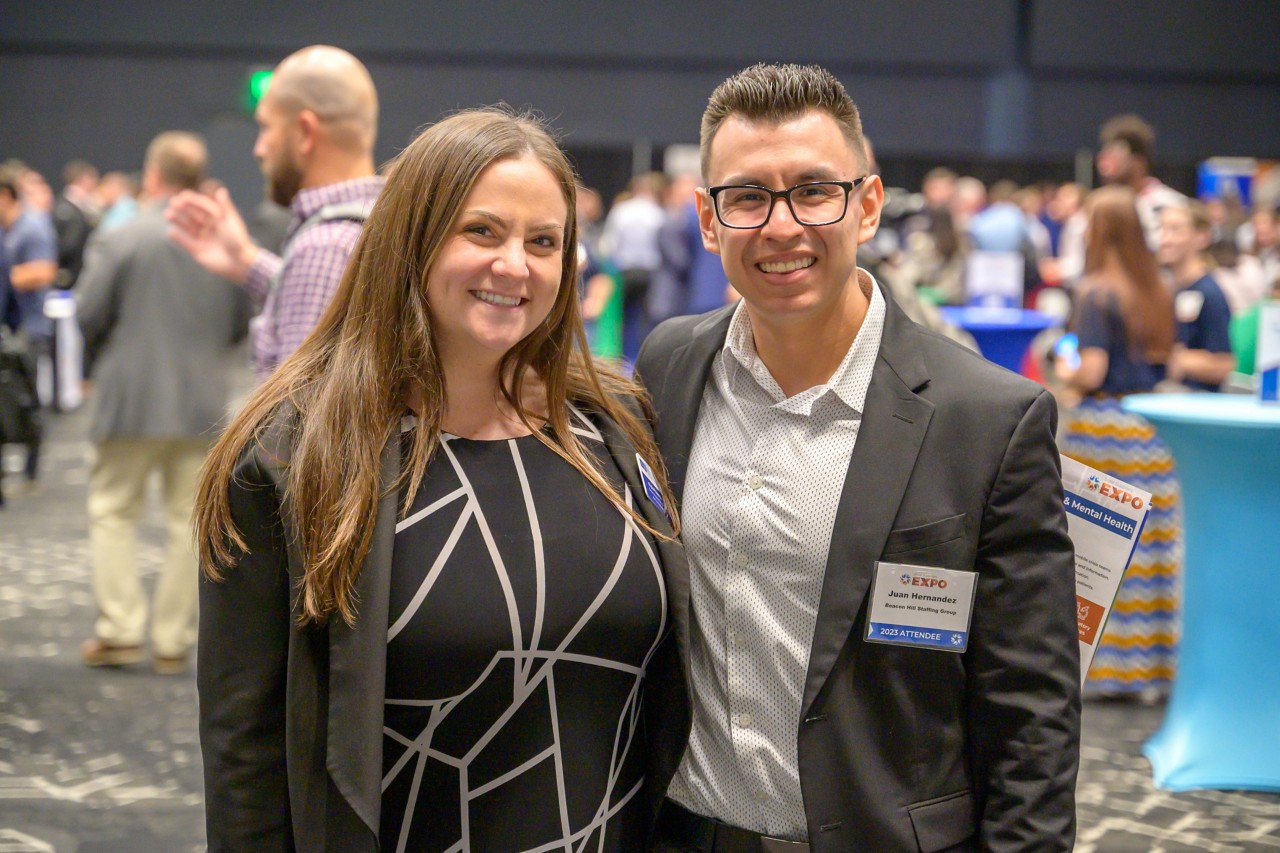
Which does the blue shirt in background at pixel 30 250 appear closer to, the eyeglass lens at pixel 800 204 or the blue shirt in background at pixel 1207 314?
the blue shirt in background at pixel 1207 314

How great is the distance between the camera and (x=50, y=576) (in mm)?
6129

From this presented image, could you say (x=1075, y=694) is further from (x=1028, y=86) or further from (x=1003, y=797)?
(x=1028, y=86)

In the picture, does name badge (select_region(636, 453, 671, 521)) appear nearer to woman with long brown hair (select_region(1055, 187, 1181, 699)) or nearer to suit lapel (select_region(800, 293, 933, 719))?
suit lapel (select_region(800, 293, 933, 719))

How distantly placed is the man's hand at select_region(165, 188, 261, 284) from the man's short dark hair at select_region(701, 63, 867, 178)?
1.68 m

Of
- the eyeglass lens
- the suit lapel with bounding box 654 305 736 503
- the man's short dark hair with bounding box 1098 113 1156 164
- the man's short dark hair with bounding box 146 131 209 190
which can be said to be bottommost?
the suit lapel with bounding box 654 305 736 503

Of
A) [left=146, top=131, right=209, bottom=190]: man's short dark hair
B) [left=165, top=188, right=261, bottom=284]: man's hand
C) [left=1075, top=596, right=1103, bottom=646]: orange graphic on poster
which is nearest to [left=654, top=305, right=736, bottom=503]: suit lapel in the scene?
[left=1075, top=596, right=1103, bottom=646]: orange graphic on poster

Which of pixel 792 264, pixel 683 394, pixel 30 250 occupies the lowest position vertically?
pixel 683 394

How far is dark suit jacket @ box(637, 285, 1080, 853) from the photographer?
5.44 feet

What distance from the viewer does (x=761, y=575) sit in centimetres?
175

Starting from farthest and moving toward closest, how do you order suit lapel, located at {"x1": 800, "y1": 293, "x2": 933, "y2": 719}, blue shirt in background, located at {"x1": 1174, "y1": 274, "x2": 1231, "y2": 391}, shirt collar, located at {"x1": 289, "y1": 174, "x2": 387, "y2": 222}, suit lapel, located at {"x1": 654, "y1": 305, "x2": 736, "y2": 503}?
blue shirt in background, located at {"x1": 1174, "y1": 274, "x2": 1231, "y2": 391} < shirt collar, located at {"x1": 289, "y1": 174, "x2": 387, "y2": 222} < suit lapel, located at {"x1": 654, "y1": 305, "x2": 736, "y2": 503} < suit lapel, located at {"x1": 800, "y1": 293, "x2": 933, "y2": 719}

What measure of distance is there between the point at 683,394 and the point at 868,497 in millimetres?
369

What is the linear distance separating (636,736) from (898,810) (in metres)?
0.38

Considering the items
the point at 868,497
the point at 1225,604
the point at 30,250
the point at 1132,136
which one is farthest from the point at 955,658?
the point at 30,250

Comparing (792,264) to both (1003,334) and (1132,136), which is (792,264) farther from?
(1003,334)
